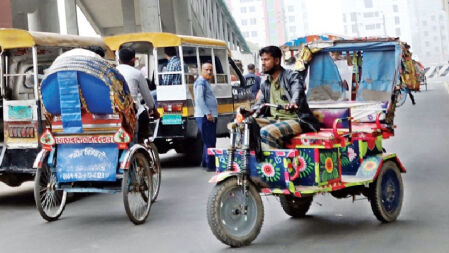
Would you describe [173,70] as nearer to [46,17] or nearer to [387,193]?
[387,193]

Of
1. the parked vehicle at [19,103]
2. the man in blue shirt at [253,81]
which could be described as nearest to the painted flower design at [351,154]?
the parked vehicle at [19,103]

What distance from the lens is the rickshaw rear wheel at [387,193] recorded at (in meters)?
8.12

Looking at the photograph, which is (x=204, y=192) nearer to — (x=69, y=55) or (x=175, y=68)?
(x=69, y=55)

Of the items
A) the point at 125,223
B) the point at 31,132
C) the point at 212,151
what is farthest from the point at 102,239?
the point at 31,132

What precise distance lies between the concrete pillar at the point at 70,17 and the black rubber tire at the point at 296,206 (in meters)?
44.7

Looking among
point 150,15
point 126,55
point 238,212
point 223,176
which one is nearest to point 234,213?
point 238,212

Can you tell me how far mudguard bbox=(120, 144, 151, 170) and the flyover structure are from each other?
28.5 m

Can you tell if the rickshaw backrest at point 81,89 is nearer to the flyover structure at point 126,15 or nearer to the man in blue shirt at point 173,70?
the man in blue shirt at point 173,70

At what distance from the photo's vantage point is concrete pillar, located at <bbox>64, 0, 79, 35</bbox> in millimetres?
52062

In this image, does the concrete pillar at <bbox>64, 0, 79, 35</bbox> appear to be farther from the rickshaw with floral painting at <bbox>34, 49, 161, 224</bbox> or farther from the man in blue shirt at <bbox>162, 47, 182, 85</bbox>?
the rickshaw with floral painting at <bbox>34, 49, 161, 224</bbox>

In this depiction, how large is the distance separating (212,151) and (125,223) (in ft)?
6.69

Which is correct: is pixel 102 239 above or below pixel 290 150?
below

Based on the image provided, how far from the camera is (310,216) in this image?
895cm

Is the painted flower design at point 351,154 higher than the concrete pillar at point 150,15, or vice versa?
the concrete pillar at point 150,15
